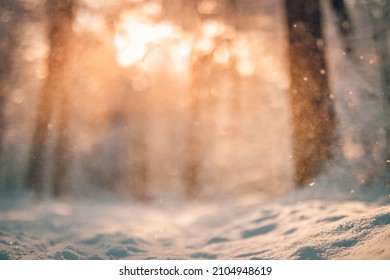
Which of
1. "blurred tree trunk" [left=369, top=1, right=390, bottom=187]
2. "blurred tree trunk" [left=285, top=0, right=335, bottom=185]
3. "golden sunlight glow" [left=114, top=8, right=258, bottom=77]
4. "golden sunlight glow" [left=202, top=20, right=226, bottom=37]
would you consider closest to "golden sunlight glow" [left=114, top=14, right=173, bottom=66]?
"golden sunlight glow" [left=114, top=8, right=258, bottom=77]

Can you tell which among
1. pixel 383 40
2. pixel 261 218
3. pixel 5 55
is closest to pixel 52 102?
pixel 5 55

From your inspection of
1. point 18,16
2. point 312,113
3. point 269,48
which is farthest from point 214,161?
point 18,16

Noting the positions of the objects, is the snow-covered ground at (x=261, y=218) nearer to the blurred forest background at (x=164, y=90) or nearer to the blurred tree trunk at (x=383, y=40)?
the blurred tree trunk at (x=383, y=40)

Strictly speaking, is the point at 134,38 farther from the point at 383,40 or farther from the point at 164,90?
the point at 383,40

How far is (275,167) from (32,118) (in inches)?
127

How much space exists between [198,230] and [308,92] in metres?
2.06

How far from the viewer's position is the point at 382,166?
9.47 feet

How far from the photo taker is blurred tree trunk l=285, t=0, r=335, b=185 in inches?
125

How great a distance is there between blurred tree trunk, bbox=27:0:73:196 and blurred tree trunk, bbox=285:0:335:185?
298 centimetres

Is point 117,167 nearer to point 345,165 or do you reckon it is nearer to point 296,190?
point 296,190

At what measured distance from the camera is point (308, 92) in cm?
335

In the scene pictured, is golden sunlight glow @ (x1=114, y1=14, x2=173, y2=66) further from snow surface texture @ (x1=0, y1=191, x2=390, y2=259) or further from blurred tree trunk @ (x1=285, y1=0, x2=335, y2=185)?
snow surface texture @ (x1=0, y1=191, x2=390, y2=259)

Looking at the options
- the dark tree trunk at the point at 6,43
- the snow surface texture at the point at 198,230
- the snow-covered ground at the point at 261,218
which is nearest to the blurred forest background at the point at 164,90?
the dark tree trunk at the point at 6,43

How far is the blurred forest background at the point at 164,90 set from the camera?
3426 mm
